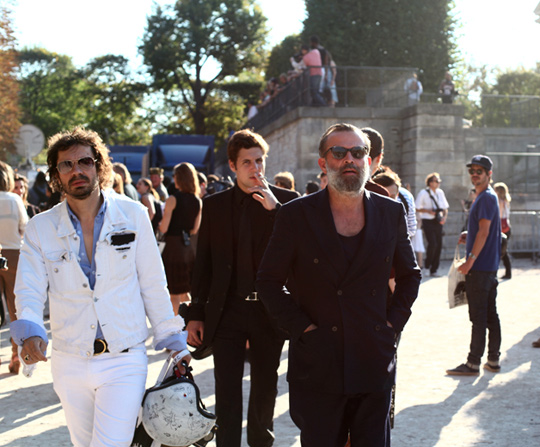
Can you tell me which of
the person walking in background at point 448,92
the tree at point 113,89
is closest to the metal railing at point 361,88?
the person walking in background at point 448,92

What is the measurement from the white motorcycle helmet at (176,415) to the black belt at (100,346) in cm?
27

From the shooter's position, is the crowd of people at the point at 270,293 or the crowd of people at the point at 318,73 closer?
the crowd of people at the point at 270,293

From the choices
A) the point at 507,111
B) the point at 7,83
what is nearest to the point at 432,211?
the point at 507,111

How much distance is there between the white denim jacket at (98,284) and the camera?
352 cm

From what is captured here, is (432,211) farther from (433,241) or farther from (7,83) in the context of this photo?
(7,83)

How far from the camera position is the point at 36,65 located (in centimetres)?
8094

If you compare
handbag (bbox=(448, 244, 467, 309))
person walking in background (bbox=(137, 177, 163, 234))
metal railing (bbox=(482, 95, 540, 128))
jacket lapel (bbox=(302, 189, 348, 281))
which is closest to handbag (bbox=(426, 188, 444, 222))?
person walking in background (bbox=(137, 177, 163, 234))

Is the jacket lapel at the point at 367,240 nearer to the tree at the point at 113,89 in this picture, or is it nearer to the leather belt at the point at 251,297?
the leather belt at the point at 251,297

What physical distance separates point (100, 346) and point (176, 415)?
1.49 feet

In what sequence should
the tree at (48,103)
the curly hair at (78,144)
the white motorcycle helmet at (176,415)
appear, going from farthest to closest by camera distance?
1. the tree at (48,103)
2. the curly hair at (78,144)
3. the white motorcycle helmet at (176,415)

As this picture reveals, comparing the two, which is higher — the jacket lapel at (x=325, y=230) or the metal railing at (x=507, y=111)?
the metal railing at (x=507, y=111)

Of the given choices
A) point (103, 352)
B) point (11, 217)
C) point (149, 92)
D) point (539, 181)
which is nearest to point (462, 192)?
point (539, 181)

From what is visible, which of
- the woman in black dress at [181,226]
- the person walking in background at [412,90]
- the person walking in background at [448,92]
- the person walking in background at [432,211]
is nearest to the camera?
the woman in black dress at [181,226]

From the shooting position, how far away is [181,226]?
890 cm
